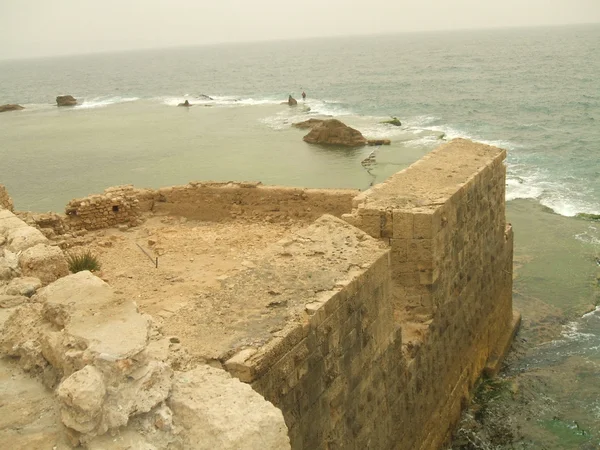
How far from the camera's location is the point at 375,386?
20.1 ft

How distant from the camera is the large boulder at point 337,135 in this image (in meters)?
34.3

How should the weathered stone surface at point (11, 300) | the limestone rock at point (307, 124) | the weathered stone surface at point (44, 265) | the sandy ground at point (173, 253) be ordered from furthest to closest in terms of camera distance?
1. the limestone rock at point (307, 124)
2. the sandy ground at point (173, 253)
3. the weathered stone surface at point (44, 265)
4. the weathered stone surface at point (11, 300)

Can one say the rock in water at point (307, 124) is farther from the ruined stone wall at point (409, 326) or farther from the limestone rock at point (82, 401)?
the limestone rock at point (82, 401)

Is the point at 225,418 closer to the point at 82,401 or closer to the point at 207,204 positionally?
the point at 82,401

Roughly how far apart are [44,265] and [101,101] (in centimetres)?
6981

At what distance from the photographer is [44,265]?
537 centimetres

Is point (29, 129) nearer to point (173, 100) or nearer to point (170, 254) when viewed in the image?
point (173, 100)

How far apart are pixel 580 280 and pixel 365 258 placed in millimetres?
12151

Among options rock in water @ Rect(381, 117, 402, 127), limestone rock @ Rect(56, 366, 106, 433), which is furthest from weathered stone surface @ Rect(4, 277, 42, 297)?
rock in water @ Rect(381, 117, 402, 127)

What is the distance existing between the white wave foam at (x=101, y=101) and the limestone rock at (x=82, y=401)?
211 ft

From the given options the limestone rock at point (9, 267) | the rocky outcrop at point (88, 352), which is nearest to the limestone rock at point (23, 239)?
the limestone rock at point (9, 267)

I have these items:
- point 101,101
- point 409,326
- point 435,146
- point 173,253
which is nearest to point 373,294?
point 409,326

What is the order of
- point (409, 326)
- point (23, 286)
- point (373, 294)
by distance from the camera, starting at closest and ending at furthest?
point (23, 286) < point (373, 294) < point (409, 326)

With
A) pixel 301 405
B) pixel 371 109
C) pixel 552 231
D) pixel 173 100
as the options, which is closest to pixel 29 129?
pixel 173 100
